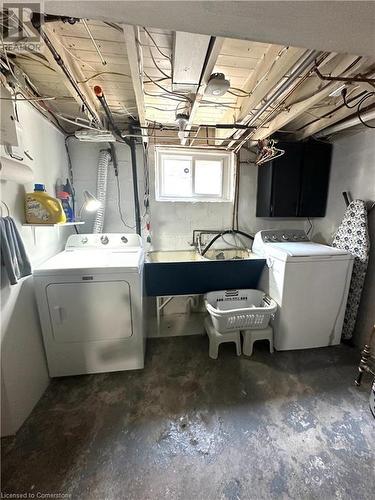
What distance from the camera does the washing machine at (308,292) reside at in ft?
7.29

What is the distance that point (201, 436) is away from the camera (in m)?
1.52

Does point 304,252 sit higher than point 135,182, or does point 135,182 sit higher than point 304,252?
point 135,182

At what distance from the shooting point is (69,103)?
6.75 feet

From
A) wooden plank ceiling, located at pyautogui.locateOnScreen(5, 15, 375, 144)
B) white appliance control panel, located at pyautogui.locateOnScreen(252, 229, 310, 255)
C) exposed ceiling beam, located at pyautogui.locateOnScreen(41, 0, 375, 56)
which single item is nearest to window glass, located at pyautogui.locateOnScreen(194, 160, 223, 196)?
wooden plank ceiling, located at pyautogui.locateOnScreen(5, 15, 375, 144)

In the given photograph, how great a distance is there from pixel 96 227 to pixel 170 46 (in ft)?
6.15

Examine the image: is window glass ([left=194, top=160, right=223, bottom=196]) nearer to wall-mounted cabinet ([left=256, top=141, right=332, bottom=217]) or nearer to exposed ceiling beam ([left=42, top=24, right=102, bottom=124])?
wall-mounted cabinet ([left=256, top=141, right=332, bottom=217])

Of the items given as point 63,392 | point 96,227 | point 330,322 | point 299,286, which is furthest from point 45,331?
point 330,322

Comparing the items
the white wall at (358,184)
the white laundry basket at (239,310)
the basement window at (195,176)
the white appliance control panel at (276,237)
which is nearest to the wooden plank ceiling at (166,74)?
the white wall at (358,184)

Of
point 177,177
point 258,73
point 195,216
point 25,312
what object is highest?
point 258,73

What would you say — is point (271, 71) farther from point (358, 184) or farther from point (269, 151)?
point (358, 184)

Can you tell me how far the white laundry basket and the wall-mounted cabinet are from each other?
1.05 m

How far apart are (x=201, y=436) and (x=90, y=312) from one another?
1229 mm

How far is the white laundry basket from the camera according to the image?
219 cm

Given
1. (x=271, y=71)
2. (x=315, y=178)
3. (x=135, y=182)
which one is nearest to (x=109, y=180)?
(x=135, y=182)
